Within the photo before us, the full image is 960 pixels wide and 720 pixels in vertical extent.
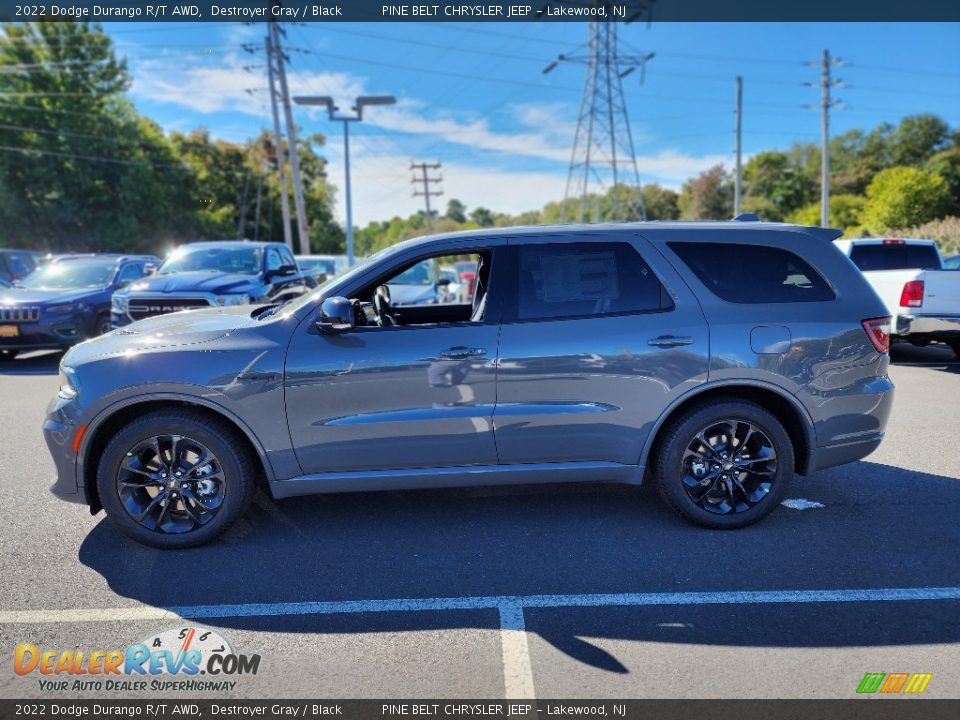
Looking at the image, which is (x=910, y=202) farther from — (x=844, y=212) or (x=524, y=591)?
(x=524, y=591)

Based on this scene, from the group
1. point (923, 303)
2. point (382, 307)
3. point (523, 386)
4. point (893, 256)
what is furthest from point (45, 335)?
point (893, 256)

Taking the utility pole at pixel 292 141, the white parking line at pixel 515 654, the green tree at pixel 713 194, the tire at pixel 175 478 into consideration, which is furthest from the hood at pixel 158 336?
the green tree at pixel 713 194

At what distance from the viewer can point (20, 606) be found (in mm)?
3133

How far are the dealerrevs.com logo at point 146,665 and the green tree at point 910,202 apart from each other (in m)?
57.0

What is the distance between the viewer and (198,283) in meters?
9.35

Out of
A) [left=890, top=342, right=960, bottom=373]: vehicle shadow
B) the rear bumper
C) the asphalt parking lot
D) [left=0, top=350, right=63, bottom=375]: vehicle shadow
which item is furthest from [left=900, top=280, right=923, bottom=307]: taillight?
[left=0, top=350, right=63, bottom=375]: vehicle shadow

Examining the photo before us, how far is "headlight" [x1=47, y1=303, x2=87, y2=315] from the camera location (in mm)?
10227

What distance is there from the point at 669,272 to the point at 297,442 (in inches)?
96.7

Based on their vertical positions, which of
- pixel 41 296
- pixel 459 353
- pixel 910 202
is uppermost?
pixel 910 202

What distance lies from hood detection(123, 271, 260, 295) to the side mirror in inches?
246

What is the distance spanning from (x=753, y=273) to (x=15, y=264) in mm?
19405
